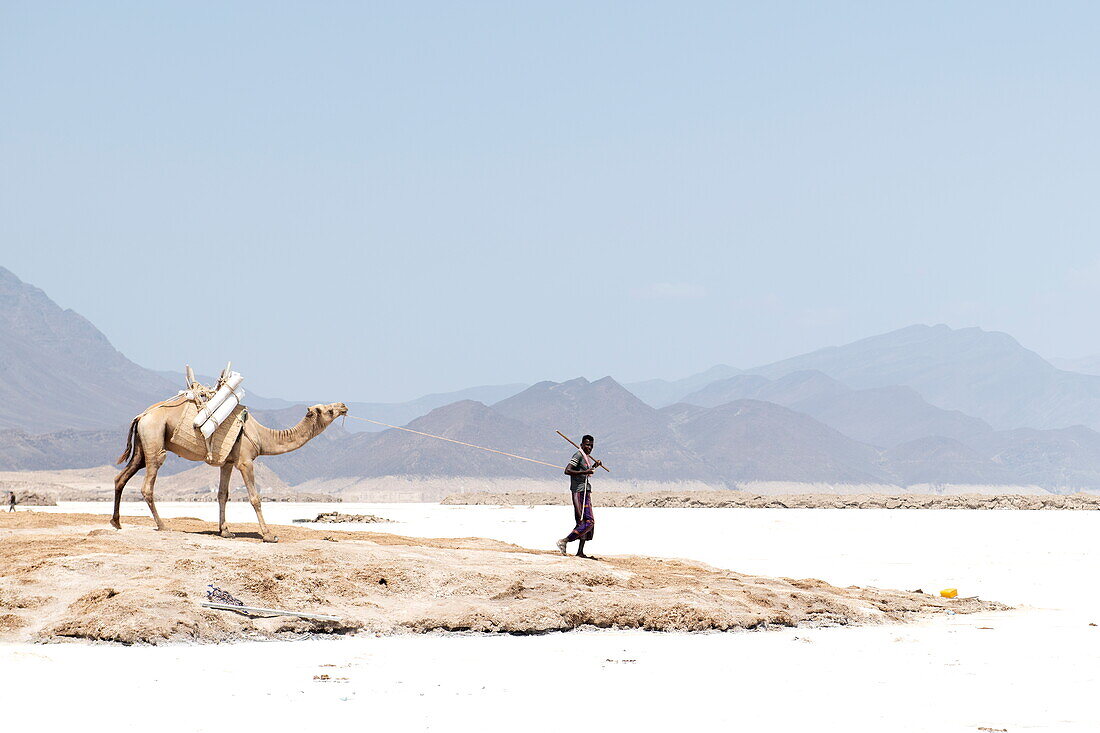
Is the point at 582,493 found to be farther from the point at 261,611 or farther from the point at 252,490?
the point at 261,611

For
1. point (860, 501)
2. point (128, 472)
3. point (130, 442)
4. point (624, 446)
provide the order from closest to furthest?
point (128, 472), point (130, 442), point (860, 501), point (624, 446)

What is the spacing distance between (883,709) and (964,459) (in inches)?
5581

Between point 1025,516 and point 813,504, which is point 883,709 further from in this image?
point 813,504

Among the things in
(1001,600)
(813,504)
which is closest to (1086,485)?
(813,504)

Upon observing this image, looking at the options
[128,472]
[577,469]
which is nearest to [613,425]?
[577,469]

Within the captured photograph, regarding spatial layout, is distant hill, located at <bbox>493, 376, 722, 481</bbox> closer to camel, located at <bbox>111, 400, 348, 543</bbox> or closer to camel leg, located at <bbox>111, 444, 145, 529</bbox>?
camel, located at <bbox>111, 400, 348, 543</bbox>

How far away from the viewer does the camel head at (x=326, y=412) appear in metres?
16.3

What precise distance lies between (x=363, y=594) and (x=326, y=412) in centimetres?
540

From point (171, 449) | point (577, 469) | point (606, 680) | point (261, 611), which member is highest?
point (171, 449)

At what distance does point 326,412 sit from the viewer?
16406 mm

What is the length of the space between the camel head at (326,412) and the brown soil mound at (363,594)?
3.10m

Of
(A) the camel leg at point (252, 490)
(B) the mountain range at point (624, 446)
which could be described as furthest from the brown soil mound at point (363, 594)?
(B) the mountain range at point (624, 446)

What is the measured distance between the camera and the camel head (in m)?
16.3

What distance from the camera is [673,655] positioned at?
375 inches
